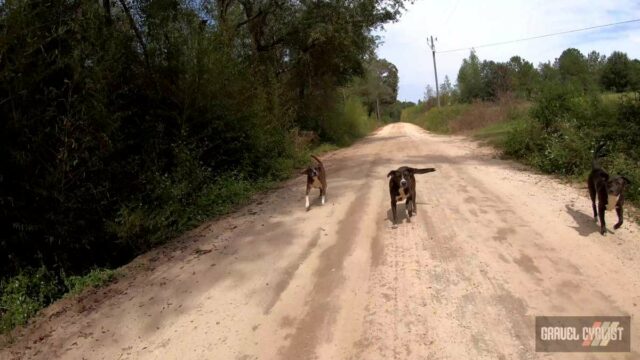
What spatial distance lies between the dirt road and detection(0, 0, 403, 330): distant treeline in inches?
39.3

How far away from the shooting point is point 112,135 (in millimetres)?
7910

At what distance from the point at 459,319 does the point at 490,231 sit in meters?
2.51

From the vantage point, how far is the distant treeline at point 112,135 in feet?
21.9

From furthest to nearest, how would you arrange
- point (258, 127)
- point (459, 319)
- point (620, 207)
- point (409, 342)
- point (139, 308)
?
point (258, 127) < point (620, 207) < point (139, 308) < point (459, 319) < point (409, 342)

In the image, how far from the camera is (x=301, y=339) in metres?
4.32

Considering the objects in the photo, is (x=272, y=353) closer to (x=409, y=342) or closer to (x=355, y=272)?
(x=409, y=342)

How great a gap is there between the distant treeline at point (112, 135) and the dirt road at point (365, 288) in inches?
39.3

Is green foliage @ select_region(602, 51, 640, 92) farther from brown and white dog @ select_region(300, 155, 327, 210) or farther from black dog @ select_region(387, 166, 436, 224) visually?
black dog @ select_region(387, 166, 436, 224)

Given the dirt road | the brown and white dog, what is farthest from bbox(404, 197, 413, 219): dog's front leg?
the brown and white dog

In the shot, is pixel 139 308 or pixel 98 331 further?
pixel 139 308

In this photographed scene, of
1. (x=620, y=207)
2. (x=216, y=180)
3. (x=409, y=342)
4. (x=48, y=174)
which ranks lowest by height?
(x=409, y=342)

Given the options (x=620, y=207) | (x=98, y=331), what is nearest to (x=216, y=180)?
(x=98, y=331)

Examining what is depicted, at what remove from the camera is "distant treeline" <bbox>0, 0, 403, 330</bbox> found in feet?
21.9
